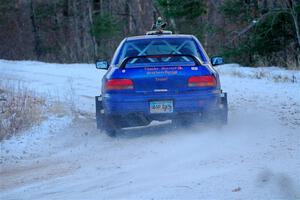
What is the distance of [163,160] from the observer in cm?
717

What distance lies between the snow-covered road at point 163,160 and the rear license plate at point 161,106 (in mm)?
433

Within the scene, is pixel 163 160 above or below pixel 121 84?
below

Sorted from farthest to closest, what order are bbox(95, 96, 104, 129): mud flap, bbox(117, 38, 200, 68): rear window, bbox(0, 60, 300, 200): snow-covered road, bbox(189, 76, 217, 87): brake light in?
bbox(117, 38, 200, 68): rear window → bbox(95, 96, 104, 129): mud flap → bbox(189, 76, 217, 87): brake light → bbox(0, 60, 300, 200): snow-covered road

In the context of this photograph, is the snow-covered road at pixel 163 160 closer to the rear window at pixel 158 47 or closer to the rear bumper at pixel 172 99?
the rear bumper at pixel 172 99

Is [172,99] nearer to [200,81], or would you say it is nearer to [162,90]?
[162,90]

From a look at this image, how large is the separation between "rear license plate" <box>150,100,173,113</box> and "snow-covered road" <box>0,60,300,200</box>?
43cm

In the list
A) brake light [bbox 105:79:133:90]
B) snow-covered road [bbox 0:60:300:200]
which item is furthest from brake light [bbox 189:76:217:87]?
brake light [bbox 105:79:133:90]

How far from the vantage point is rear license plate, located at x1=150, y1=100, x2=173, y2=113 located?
855 cm

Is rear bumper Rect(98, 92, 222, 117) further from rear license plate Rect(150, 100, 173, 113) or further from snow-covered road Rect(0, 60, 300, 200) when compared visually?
snow-covered road Rect(0, 60, 300, 200)

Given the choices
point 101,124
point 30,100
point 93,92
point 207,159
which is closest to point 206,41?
point 93,92

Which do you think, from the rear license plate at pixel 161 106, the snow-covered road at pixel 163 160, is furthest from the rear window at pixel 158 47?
the snow-covered road at pixel 163 160

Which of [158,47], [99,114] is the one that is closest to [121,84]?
[99,114]

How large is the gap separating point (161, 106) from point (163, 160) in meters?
1.53

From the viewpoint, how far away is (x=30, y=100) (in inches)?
508
